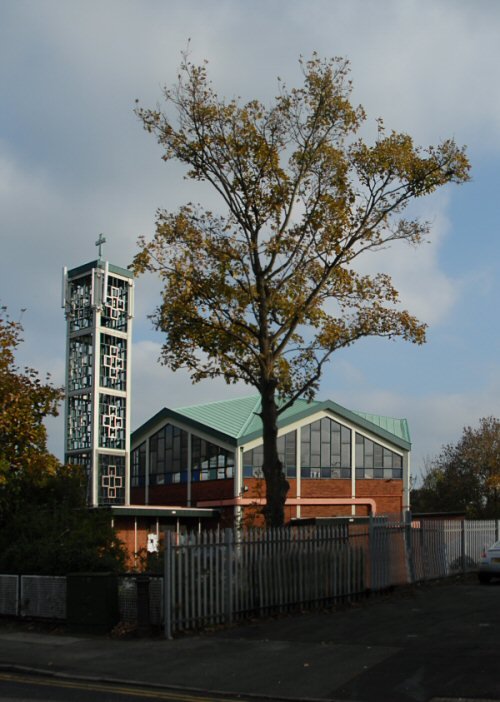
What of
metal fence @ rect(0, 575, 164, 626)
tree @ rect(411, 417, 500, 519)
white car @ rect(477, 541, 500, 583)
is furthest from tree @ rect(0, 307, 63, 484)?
tree @ rect(411, 417, 500, 519)

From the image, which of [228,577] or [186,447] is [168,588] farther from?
[186,447]

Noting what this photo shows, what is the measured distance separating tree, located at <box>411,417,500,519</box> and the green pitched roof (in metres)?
4.91

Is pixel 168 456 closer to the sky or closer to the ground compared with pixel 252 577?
closer to the sky

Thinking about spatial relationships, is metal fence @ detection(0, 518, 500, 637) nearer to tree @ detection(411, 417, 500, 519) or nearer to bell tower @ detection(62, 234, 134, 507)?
bell tower @ detection(62, 234, 134, 507)

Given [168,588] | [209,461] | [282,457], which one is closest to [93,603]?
[168,588]

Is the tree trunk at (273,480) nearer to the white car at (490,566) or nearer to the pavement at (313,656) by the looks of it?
the pavement at (313,656)

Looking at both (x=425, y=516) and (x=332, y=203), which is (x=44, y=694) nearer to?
(x=332, y=203)

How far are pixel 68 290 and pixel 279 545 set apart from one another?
27.2m

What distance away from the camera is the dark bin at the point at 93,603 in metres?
17.0

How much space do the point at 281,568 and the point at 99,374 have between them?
81.1 feet

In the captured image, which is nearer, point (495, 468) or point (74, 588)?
point (74, 588)

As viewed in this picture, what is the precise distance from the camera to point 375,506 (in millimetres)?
55125

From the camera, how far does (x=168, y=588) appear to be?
635 inches

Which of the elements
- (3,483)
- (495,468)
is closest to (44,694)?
(3,483)
